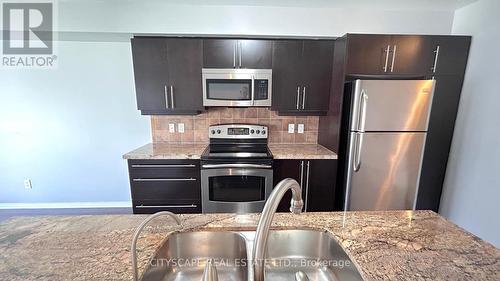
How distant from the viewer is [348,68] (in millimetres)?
2018

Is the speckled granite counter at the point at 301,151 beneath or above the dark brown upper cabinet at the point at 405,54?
beneath

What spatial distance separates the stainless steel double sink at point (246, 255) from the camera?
0.80 metres

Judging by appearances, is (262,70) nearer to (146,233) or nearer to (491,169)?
(146,233)

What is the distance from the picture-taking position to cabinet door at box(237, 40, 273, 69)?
220cm

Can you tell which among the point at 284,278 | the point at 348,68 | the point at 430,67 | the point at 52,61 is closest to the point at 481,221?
the point at 430,67

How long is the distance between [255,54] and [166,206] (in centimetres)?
187

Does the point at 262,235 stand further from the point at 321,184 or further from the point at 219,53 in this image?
the point at 219,53

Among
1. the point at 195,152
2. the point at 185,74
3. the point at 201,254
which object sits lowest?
the point at 201,254

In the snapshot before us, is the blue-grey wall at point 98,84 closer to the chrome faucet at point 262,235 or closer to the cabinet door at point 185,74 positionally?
the cabinet door at point 185,74

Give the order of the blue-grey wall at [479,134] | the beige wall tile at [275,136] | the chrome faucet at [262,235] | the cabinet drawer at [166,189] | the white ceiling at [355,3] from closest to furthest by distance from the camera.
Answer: the chrome faucet at [262,235] → the blue-grey wall at [479,134] → the white ceiling at [355,3] → the cabinet drawer at [166,189] → the beige wall tile at [275,136]

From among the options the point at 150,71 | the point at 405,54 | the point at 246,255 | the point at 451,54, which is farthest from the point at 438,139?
the point at 150,71

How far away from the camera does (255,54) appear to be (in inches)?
87.3

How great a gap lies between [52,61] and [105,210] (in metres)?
1.99

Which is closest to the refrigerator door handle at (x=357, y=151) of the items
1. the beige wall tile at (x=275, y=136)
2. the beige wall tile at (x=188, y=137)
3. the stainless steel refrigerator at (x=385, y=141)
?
the stainless steel refrigerator at (x=385, y=141)
